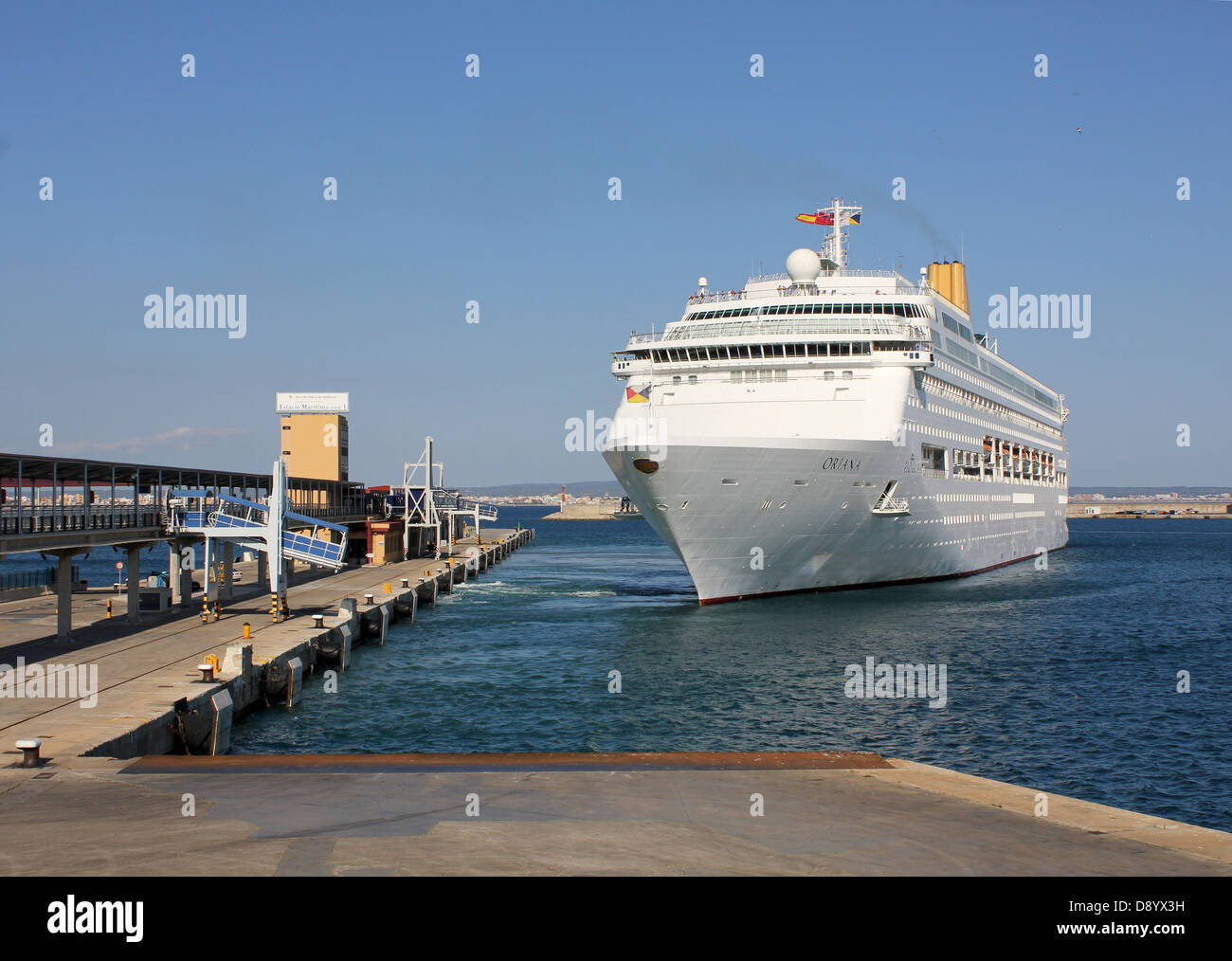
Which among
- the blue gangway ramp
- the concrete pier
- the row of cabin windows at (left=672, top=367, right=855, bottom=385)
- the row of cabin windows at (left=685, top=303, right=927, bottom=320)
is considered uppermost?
the row of cabin windows at (left=685, top=303, right=927, bottom=320)

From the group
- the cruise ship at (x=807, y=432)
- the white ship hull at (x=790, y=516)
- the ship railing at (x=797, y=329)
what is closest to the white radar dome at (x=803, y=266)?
the cruise ship at (x=807, y=432)

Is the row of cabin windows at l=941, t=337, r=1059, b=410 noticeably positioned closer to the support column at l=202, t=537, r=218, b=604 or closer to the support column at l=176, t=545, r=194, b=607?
the support column at l=202, t=537, r=218, b=604

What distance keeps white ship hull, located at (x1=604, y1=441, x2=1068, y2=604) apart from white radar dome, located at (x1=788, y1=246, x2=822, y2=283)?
39.0 feet

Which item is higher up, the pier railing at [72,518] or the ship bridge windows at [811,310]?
the ship bridge windows at [811,310]

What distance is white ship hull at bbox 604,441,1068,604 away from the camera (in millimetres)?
36344

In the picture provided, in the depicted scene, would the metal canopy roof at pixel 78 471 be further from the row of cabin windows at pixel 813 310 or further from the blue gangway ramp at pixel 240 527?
the row of cabin windows at pixel 813 310

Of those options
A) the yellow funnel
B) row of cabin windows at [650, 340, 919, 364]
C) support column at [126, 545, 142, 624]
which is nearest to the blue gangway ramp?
support column at [126, 545, 142, 624]

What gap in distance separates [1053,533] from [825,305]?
52509 mm

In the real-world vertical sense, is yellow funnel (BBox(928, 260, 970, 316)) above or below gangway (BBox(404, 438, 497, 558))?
above

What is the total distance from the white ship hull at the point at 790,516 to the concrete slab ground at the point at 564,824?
2161cm

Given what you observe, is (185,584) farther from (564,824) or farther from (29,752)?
(564,824)

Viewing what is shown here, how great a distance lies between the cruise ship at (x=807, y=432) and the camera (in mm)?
37125

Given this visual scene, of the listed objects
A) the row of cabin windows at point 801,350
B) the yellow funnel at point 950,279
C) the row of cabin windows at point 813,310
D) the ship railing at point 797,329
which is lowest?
the row of cabin windows at point 801,350
